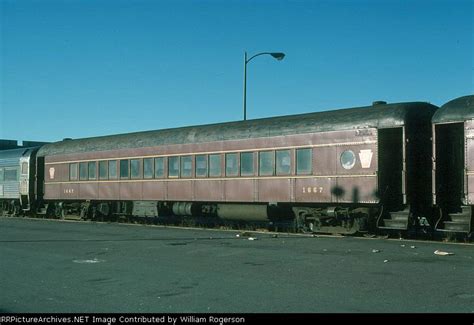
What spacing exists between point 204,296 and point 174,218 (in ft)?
56.7

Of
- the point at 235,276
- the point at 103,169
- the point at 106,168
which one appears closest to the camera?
the point at 235,276

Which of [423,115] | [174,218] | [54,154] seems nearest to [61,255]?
[423,115]

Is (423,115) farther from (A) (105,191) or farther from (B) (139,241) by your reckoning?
(A) (105,191)

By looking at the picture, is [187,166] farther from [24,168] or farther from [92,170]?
[24,168]

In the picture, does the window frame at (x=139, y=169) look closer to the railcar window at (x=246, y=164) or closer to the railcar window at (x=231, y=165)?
the railcar window at (x=231, y=165)

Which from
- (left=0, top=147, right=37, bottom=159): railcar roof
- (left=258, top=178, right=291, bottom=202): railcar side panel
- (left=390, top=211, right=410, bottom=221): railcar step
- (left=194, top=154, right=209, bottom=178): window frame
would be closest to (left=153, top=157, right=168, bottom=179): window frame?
(left=194, top=154, right=209, bottom=178): window frame

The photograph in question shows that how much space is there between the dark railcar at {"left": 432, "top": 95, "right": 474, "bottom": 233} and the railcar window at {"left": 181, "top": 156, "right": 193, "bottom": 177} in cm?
913

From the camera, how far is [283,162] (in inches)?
712

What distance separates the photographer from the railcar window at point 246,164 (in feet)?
62.3

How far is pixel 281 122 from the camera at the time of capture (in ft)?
61.0

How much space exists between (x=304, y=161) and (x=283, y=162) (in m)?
A: 0.81

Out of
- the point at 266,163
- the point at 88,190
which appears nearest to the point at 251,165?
the point at 266,163

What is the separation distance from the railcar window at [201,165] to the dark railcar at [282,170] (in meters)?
0.04

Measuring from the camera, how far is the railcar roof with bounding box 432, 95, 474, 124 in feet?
47.6
